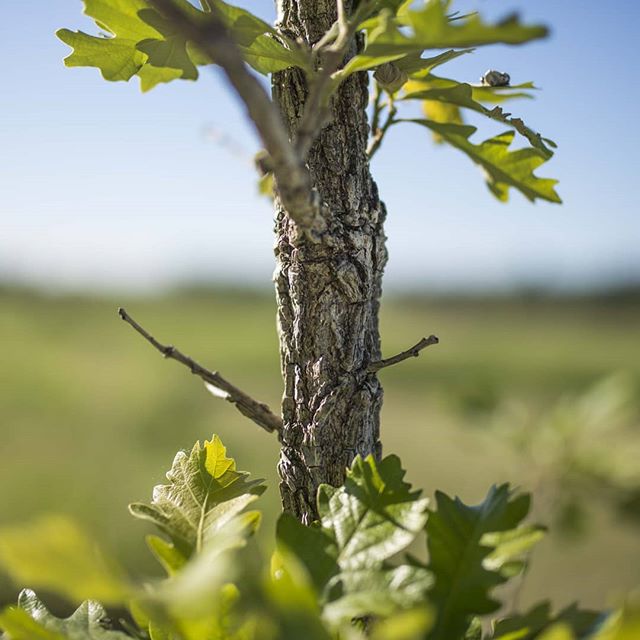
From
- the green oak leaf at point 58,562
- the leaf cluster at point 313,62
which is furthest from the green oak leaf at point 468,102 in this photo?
the green oak leaf at point 58,562

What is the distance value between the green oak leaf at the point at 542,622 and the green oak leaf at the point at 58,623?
7.8 inches

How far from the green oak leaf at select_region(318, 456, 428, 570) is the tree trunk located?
2.9 inches

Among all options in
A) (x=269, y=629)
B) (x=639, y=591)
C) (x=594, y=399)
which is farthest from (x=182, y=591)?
(x=594, y=399)

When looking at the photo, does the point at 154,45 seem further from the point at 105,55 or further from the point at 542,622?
the point at 542,622

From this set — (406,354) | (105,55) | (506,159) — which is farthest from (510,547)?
(105,55)

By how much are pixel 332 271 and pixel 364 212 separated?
5 centimetres

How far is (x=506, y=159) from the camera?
18.1 inches

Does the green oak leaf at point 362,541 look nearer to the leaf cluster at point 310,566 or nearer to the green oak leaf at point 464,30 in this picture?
the leaf cluster at point 310,566

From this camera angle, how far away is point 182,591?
210 mm

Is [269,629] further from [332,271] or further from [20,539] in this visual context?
[332,271]

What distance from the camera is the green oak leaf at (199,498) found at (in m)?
0.36

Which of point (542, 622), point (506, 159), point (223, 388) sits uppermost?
point (506, 159)

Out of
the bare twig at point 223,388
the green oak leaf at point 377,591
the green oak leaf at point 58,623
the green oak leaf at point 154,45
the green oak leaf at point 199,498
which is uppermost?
the green oak leaf at point 154,45

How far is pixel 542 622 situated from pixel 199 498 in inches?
7.7
